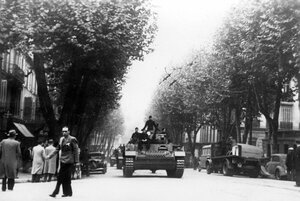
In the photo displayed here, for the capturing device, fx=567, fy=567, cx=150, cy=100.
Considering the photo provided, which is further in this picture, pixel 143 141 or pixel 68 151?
pixel 143 141

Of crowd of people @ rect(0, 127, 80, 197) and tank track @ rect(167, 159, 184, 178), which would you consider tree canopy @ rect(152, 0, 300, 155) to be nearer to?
tank track @ rect(167, 159, 184, 178)

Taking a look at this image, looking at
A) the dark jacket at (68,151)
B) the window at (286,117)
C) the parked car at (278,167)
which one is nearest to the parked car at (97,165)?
the parked car at (278,167)

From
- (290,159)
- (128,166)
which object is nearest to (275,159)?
(290,159)

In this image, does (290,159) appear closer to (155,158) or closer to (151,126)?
(155,158)

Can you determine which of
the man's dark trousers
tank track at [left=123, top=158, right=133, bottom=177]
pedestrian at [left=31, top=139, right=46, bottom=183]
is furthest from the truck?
the man's dark trousers

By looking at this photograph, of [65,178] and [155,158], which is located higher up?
[155,158]

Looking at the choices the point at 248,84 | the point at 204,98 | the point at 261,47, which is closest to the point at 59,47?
the point at 261,47

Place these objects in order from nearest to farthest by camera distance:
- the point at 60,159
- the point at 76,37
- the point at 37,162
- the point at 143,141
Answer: the point at 60,159 < the point at 37,162 < the point at 76,37 < the point at 143,141

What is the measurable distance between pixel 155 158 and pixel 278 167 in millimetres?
9869

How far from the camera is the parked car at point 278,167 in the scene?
3140cm

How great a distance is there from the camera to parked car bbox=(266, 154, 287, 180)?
103 ft

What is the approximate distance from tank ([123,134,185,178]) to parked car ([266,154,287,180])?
27.8 feet

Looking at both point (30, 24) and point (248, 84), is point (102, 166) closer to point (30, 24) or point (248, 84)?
point (248, 84)

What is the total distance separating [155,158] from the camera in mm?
24969
